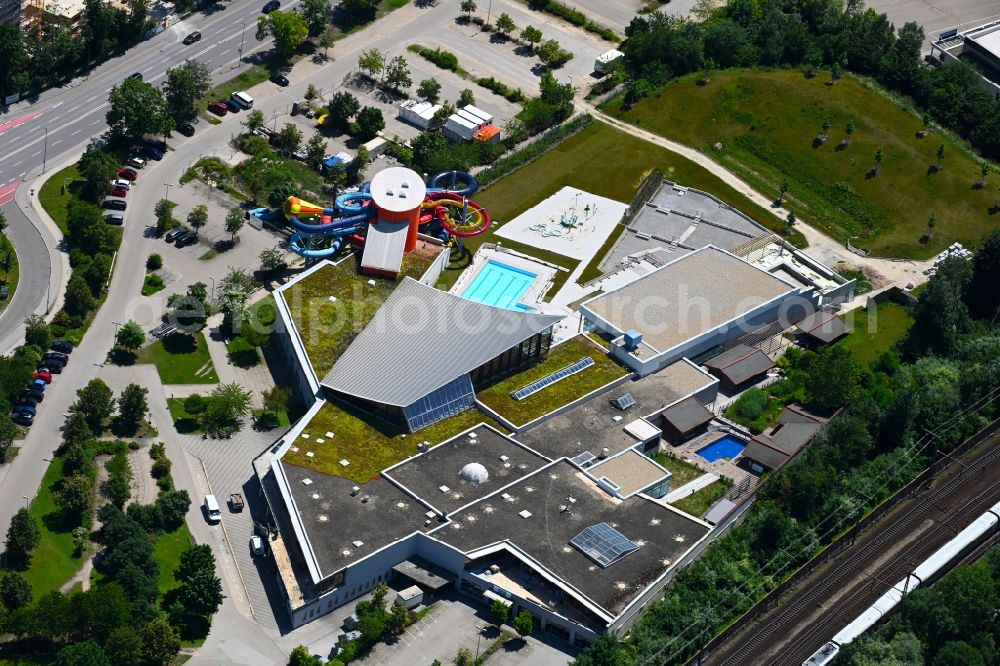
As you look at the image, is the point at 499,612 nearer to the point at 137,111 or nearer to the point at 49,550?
the point at 49,550

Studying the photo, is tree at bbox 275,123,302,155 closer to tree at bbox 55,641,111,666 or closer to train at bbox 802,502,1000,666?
tree at bbox 55,641,111,666

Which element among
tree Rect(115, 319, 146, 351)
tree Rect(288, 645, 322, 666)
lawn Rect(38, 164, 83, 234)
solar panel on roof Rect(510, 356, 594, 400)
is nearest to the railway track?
solar panel on roof Rect(510, 356, 594, 400)

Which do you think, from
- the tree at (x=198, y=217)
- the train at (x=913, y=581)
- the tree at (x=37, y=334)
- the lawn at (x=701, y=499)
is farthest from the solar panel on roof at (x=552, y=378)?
the tree at (x=37, y=334)

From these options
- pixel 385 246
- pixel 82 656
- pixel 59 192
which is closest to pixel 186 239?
pixel 59 192

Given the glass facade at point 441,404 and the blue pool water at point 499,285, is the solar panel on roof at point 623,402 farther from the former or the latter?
the blue pool water at point 499,285

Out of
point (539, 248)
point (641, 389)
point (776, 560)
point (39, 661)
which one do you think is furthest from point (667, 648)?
point (539, 248)

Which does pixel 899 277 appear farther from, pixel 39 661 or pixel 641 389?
pixel 39 661
